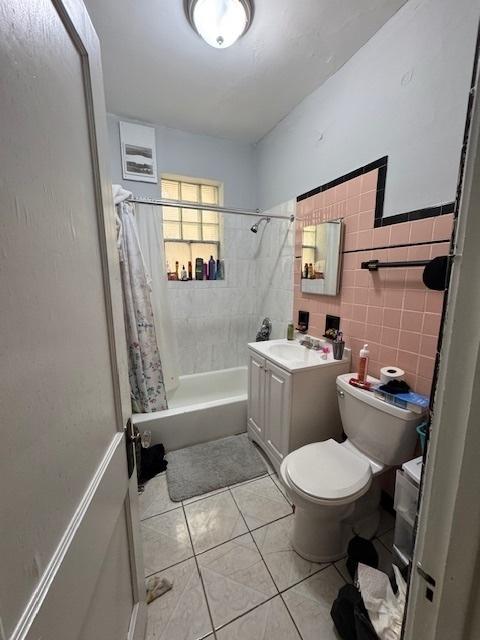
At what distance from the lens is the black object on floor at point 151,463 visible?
1810 mm

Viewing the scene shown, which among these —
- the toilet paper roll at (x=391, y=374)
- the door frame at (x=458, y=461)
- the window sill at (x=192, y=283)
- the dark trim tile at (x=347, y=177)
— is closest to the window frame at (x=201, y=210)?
the window sill at (x=192, y=283)

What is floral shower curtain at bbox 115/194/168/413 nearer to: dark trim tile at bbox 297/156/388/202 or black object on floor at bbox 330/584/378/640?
dark trim tile at bbox 297/156/388/202

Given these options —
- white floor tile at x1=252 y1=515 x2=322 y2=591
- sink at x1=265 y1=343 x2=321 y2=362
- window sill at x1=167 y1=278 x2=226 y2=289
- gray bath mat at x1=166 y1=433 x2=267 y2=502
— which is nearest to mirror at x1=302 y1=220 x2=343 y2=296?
sink at x1=265 y1=343 x2=321 y2=362

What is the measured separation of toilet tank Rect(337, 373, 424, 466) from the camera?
4.04 ft

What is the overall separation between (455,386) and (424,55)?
166 cm

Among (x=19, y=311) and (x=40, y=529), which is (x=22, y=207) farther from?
Result: (x=40, y=529)

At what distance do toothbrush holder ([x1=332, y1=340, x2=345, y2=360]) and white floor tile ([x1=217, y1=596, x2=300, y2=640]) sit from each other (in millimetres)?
1229

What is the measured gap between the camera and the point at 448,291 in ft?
1.25

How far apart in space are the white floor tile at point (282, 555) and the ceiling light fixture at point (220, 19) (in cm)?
264

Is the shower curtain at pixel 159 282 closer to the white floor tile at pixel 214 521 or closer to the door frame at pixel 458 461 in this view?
the white floor tile at pixel 214 521

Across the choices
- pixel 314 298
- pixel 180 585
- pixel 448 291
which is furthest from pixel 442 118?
pixel 180 585

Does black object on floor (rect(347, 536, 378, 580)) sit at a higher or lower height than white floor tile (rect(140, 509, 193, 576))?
higher

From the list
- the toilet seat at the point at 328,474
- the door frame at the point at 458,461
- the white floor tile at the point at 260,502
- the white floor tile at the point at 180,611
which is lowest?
the white floor tile at the point at 180,611

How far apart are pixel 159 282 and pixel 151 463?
1.44 meters
